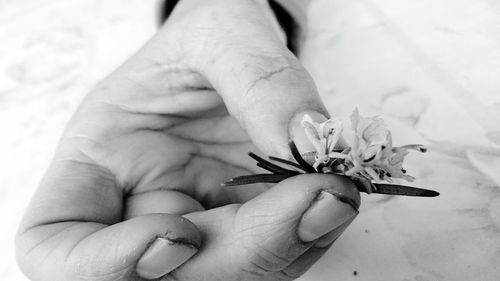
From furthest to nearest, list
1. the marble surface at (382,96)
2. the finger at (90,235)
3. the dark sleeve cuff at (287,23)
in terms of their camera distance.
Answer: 1. the dark sleeve cuff at (287,23)
2. the marble surface at (382,96)
3. the finger at (90,235)

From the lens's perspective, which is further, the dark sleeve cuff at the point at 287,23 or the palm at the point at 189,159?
the dark sleeve cuff at the point at 287,23

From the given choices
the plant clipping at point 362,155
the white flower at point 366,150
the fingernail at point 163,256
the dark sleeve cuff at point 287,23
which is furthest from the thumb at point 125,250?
the dark sleeve cuff at point 287,23

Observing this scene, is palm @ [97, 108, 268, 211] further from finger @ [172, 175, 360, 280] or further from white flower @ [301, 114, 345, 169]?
white flower @ [301, 114, 345, 169]

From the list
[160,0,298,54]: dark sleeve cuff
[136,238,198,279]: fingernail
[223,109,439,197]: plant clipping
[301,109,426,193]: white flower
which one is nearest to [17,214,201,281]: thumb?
[136,238,198,279]: fingernail

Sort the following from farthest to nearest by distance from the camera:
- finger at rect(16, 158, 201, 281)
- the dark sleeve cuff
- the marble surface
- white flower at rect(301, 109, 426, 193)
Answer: the dark sleeve cuff
the marble surface
finger at rect(16, 158, 201, 281)
white flower at rect(301, 109, 426, 193)

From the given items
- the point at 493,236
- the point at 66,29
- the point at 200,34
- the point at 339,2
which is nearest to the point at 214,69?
the point at 200,34

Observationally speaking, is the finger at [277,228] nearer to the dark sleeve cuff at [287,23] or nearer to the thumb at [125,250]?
the thumb at [125,250]

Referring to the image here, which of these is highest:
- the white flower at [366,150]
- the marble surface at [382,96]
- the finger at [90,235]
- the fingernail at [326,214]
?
the white flower at [366,150]

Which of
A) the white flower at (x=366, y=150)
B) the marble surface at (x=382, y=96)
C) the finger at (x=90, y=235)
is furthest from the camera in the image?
the marble surface at (x=382, y=96)
